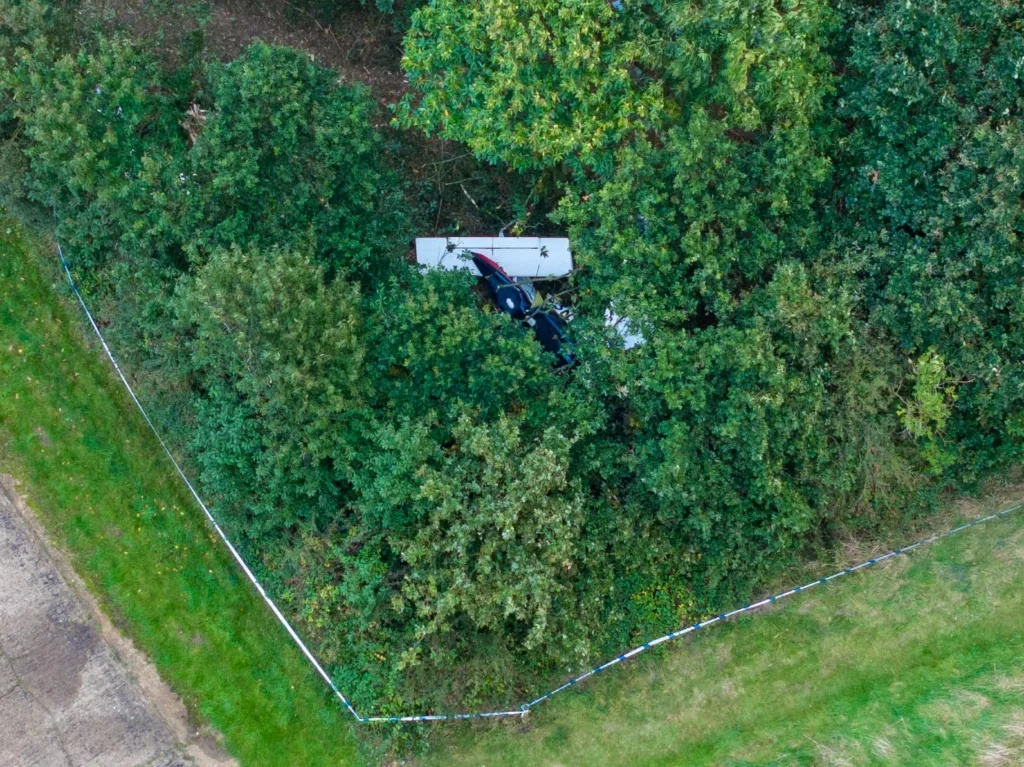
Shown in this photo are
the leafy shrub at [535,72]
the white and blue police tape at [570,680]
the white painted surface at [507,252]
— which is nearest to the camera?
the leafy shrub at [535,72]

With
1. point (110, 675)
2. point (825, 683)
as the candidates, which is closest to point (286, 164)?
point (110, 675)

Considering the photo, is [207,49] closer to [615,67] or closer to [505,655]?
[615,67]

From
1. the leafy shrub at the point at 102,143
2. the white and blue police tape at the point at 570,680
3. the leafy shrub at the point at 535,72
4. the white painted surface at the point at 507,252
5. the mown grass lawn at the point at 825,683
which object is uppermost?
the leafy shrub at the point at 102,143

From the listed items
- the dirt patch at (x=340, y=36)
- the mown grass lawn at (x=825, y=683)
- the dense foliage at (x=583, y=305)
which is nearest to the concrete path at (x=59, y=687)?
the dense foliage at (x=583, y=305)

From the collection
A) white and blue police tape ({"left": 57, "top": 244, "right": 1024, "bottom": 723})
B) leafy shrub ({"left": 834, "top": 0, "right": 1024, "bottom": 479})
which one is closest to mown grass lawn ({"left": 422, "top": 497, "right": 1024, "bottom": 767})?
white and blue police tape ({"left": 57, "top": 244, "right": 1024, "bottom": 723})

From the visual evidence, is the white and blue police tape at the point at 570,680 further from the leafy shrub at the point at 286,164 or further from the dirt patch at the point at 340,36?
the dirt patch at the point at 340,36

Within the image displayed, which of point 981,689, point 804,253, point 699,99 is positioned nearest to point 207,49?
point 699,99
